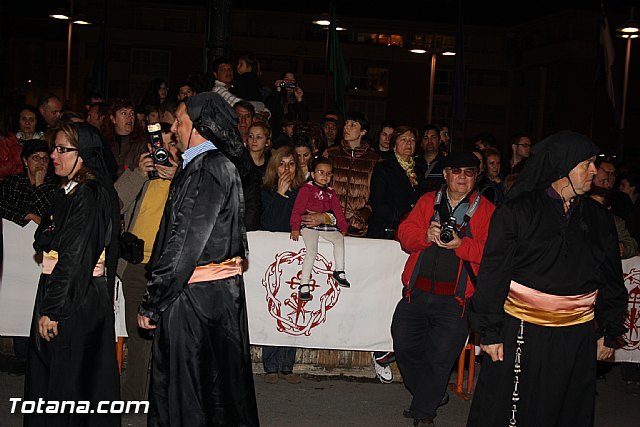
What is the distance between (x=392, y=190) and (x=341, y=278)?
1367mm

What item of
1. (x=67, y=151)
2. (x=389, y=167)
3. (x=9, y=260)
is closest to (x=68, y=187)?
(x=67, y=151)

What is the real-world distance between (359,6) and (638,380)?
43.0 meters

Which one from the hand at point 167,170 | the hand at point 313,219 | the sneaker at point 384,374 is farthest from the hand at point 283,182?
the sneaker at point 384,374

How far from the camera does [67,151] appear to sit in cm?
579

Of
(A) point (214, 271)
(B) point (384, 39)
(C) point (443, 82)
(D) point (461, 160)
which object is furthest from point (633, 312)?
(C) point (443, 82)

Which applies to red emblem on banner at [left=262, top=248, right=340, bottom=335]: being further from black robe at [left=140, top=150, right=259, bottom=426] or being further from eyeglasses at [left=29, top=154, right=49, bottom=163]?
black robe at [left=140, top=150, right=259, bottom=426]

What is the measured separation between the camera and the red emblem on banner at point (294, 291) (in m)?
8.59

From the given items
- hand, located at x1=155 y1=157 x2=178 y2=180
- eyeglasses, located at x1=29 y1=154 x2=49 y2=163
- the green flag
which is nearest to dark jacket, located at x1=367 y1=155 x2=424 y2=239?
hand, located at x1=155 y1=157 x2=178 y2=180

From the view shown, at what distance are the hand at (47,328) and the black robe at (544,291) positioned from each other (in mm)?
2654

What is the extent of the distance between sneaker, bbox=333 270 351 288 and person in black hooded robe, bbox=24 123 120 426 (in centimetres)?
306

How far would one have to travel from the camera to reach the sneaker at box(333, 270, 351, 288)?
337 inches

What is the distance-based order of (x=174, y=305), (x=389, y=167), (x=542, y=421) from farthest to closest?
1. (x=389, y=167)
2. (x=542, y=421)
3. (x=174, y=305)

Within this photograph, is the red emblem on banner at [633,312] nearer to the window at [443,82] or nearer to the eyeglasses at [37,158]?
the eyeglasses at [37,158]

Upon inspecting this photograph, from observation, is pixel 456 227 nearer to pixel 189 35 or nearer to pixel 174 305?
pixel 174 305
